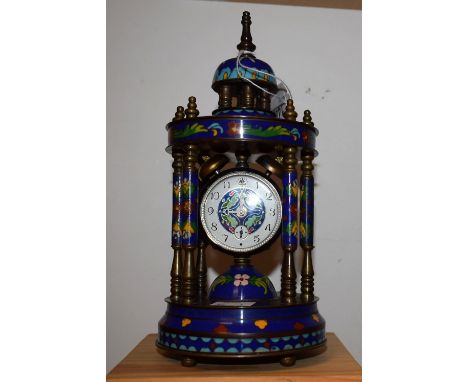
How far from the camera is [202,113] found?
1295 mm

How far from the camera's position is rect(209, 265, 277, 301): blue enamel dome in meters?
0.97

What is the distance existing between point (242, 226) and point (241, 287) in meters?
0.11

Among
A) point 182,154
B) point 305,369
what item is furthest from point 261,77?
point 305,369

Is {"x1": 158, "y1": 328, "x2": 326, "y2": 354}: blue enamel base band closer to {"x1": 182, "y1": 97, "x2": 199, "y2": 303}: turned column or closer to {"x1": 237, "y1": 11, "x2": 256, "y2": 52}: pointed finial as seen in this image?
{"x1": 182, "y1": 97, "x2": 199, "y2": 303}: turned column

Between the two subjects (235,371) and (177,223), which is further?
(177,223)

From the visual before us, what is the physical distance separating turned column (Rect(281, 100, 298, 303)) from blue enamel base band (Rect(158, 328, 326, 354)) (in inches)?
2.9

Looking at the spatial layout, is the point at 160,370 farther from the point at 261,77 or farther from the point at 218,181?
the point at 261,77

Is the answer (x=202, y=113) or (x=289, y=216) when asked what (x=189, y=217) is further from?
(x=202, y=113)

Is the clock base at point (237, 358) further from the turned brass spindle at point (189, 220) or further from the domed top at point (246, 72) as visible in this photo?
the domed top at point (246, 72)

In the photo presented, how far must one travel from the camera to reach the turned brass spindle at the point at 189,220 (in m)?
0.95

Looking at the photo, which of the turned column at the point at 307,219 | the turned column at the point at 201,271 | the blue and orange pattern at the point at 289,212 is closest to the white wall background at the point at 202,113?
the turned column at the point at 201,271

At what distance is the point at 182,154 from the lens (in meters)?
1.00

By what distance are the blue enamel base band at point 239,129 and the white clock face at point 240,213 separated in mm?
94

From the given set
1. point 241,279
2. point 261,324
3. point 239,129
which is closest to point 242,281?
point 241,279
